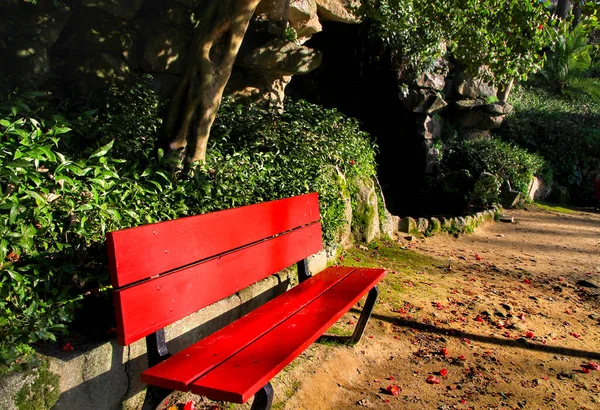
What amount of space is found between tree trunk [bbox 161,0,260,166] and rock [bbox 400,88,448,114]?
7.03 m

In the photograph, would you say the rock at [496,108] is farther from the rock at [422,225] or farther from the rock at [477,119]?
the rock at [422,225]

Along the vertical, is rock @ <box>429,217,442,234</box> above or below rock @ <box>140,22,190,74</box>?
below

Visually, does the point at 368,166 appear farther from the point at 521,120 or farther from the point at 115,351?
the point at 521,120

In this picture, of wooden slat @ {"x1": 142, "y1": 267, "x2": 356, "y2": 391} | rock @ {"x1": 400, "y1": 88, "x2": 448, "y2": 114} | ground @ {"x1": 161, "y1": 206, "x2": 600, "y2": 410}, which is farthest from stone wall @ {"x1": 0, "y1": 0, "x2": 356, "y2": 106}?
rock @ {"x1": 400, "y1": 88, "x2": 448, "y2": 114}

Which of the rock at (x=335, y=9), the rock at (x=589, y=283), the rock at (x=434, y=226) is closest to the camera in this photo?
the rock at (x=589, y=283)

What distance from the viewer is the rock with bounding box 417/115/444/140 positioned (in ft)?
35.2

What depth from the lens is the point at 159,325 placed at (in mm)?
2176

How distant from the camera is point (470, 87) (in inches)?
464

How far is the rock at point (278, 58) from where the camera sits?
600 centimetres

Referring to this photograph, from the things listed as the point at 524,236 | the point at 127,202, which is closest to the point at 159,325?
the point at 127,202

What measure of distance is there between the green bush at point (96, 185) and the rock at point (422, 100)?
5424 millimetres

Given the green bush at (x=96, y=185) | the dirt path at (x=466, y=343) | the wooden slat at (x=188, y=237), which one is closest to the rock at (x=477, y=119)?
the dirt path at (x=466, y=343)

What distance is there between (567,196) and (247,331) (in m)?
12.3

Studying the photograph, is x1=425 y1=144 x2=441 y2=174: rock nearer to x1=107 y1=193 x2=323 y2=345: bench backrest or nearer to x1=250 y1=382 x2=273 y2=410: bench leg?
x1=107 y1=193 x2=323 y2=345: bench backrest
